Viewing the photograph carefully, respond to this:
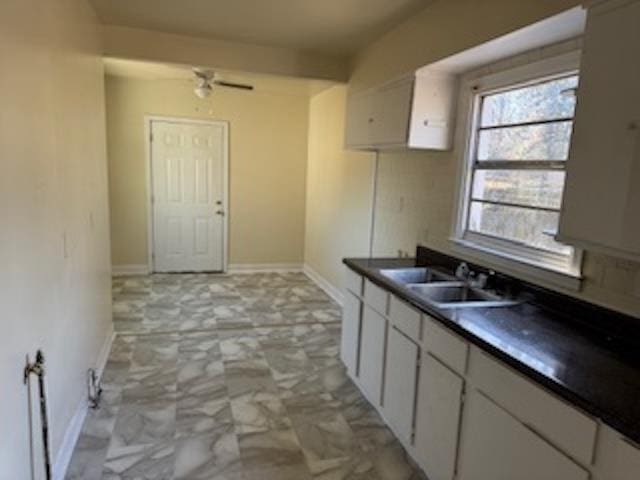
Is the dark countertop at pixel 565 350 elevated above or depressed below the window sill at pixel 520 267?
below

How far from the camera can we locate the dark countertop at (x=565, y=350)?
1.33 m

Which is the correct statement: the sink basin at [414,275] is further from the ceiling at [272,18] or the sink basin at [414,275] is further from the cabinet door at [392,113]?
the ceiling at [272,18]

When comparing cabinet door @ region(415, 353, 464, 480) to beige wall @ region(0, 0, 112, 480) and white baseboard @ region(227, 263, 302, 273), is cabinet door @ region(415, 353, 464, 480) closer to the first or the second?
beige wall @ region(0, 0, 112, 480)

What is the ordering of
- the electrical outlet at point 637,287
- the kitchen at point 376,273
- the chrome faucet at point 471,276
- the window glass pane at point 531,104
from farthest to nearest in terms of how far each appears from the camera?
the chrome faucet at point 471,276 → the window glass pane at point 531,104 → the electrical outlet at point 637,287 → the kitchen at point 376,273

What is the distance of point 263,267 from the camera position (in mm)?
6555

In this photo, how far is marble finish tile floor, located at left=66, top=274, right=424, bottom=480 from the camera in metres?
2.36

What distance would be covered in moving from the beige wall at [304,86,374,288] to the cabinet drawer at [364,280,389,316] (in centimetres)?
151

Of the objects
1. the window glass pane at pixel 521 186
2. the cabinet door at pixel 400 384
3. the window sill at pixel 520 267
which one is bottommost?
the cabinet door at pixel 400 384

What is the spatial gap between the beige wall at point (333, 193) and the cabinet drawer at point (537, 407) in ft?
8.77

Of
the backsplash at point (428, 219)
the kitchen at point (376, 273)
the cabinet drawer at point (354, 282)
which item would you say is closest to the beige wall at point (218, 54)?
the kitchen at point (376, 273)

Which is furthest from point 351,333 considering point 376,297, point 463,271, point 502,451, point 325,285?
point 325,285

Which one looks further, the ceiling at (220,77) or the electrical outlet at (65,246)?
the ceiling at (220,77)

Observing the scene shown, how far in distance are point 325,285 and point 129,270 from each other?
8.75 feet

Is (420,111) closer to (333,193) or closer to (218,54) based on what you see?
(218,54)
